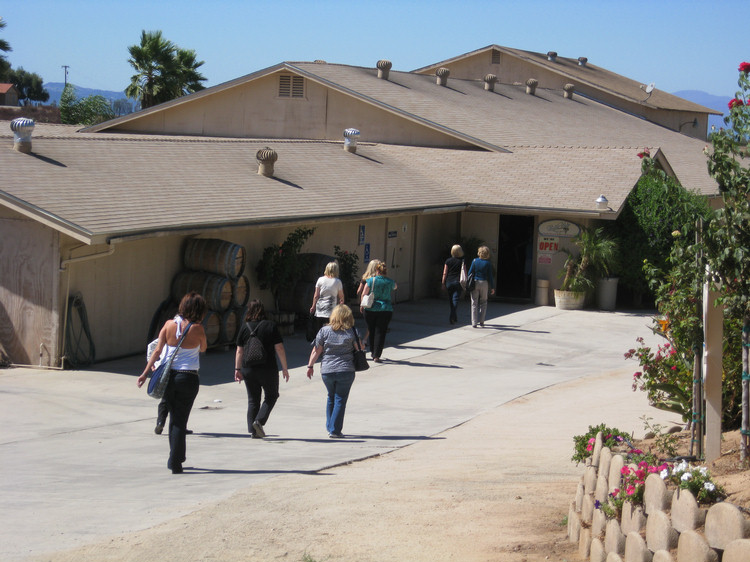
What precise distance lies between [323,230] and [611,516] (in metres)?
14.8

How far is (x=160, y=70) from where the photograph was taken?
48.5m

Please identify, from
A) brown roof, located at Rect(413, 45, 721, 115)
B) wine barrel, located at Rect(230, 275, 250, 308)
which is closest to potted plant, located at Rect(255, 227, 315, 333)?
wine barrel, located at Rect(230, 275, 250, 308)

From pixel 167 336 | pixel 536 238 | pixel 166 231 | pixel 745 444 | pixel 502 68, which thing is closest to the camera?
pixel 745 444

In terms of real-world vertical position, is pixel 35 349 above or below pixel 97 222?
below

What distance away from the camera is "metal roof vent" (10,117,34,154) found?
16047 millimetres

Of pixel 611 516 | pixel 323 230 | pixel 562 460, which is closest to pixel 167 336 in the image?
pixel 562 460

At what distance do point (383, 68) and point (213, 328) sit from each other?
68.3ft

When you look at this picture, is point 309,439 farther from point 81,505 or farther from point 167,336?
point 81,505

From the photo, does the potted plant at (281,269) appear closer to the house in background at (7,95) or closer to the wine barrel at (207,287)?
the wine barrel at (207,287)

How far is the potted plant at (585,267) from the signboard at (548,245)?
19.0 inches

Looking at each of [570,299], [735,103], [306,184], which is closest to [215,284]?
[306,184]

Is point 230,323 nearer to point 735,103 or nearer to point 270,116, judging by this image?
point 735,103

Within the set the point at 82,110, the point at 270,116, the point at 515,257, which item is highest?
the point at 82,110

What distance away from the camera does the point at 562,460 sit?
31.2 ft
